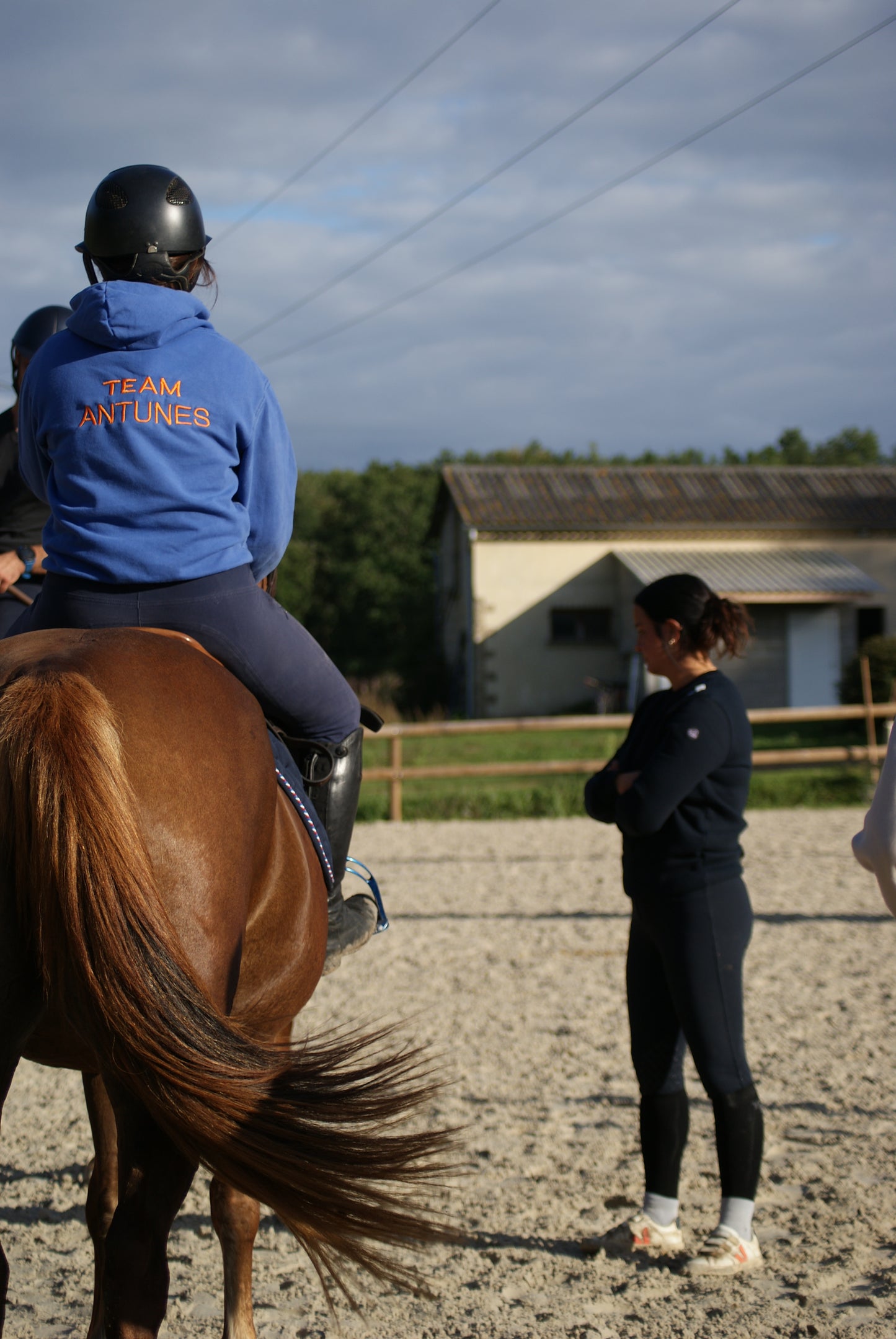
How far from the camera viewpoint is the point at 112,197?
241 cm

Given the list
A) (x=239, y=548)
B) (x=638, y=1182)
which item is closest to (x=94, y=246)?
(x=239, y=548)

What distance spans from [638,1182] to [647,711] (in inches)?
63.0

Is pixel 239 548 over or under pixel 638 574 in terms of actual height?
under

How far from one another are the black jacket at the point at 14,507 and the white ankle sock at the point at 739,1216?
9.32 feet

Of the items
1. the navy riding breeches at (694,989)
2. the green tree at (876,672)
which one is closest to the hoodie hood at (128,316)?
the navy riding breeches at (694,989)

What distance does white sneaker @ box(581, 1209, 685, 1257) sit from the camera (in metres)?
3.19

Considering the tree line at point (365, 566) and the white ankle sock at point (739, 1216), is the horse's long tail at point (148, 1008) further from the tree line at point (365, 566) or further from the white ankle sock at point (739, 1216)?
the tree line at point (365, 566)

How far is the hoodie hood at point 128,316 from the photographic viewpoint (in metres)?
2.16

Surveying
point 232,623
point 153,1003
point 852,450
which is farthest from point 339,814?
point 852,450

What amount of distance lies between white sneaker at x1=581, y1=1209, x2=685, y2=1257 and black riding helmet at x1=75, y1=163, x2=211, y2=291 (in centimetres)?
282

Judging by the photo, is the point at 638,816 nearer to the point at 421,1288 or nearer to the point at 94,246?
the point at 421,1288

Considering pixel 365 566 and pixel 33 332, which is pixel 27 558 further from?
pixel 365 566

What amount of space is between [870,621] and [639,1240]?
2927 cm

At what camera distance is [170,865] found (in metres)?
1.71
